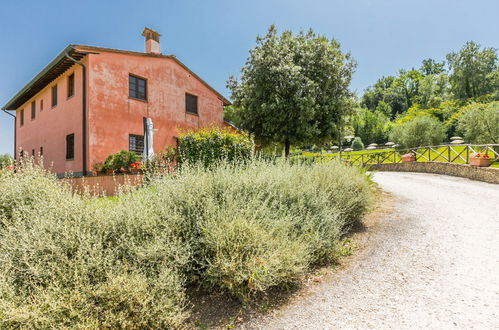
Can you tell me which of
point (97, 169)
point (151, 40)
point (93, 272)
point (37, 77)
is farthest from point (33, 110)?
point (93, 272)

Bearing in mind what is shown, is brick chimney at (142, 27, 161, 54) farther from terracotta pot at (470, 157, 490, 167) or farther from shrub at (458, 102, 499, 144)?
shrub at (458, 102, 499, 144)

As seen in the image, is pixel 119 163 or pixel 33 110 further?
pixel 33 110

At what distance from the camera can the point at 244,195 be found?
13.5 feet

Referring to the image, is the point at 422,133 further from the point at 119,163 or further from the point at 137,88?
the point at 119,163

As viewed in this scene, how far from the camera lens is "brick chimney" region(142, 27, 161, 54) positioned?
16297 millimetres

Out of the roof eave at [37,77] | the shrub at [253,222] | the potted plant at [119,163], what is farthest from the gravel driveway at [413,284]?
the roof eave at [37,77]

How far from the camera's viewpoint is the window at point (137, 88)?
46.9 ft

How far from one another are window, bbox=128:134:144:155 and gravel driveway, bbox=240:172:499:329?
12.6m

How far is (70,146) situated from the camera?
1369 cm

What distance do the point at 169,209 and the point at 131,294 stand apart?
120cm

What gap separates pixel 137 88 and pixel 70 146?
468cm

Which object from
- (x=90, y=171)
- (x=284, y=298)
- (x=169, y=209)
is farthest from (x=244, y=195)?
(x=90, y=171)

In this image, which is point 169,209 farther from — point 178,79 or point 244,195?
point 178,79

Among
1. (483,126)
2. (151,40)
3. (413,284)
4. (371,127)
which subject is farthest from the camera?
(371,127)
